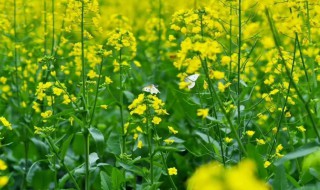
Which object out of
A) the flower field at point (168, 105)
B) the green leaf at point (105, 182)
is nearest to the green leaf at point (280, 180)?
the flower field at point (168, 105)

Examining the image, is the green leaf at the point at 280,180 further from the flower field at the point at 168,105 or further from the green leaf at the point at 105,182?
the green leaf at the point at 105,182

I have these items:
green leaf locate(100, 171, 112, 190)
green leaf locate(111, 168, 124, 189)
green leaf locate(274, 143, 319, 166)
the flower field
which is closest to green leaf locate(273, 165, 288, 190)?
the flower field

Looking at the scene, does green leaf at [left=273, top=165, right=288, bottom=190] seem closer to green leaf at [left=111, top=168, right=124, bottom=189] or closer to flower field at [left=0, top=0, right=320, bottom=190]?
flower field at [left=0, top=0, right=320, bottom=190]

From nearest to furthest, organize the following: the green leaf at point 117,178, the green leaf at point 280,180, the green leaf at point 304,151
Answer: the green leaf at point 304,151, the green leaf at point 280,180, the green leaf at point 117,178

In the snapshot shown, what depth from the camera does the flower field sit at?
363cm

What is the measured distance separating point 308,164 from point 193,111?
1653 mm

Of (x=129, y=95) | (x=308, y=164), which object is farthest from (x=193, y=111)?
(x=308, y=164)

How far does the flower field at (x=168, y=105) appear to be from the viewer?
363 centimetres

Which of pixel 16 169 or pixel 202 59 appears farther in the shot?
pixel 16 169

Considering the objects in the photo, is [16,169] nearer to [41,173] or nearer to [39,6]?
[41,173]

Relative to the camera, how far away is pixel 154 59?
7328mm

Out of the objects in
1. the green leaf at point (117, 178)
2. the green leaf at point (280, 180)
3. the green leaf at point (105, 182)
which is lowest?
the green leaf at point (105, 182)

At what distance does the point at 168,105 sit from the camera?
245 inches

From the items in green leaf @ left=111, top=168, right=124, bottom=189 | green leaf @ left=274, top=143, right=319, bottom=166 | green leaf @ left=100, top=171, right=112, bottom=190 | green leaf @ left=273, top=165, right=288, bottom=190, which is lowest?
green leaf @ left=100, top=171, right=112, bottom=190
